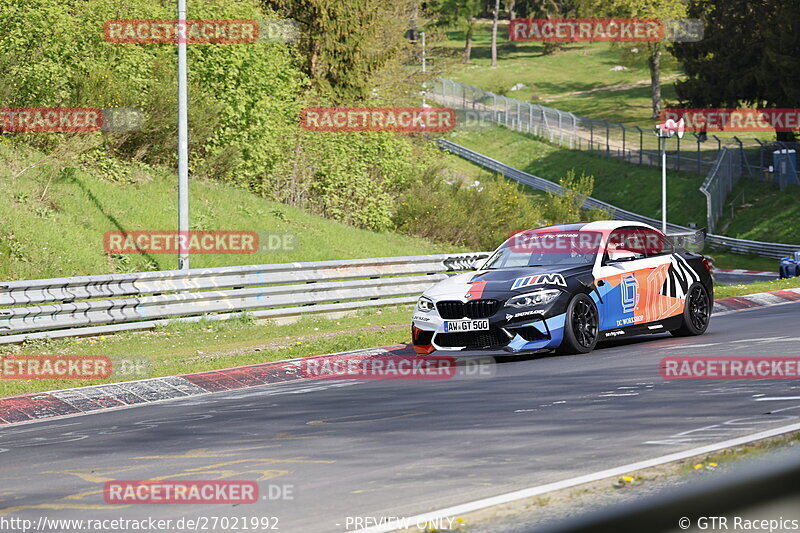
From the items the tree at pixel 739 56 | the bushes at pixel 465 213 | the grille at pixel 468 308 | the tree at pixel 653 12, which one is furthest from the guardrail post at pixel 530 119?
the grille at pixel 468 308

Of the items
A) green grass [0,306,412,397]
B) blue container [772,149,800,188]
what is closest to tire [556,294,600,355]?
green grass [0,306,412,397]

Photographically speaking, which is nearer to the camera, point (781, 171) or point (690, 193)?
point (781, 171)

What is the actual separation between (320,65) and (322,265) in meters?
20.2

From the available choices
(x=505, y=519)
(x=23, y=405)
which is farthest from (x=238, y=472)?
(x=23, y=405)

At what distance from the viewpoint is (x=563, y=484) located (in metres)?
5.96

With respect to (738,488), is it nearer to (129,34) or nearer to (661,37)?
(129,34)

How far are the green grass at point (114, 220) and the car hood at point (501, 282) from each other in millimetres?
10624

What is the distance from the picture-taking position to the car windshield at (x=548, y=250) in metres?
14.2

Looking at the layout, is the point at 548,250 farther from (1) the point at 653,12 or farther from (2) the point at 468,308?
(1) the point at 653,12

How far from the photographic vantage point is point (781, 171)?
5228 centimetres

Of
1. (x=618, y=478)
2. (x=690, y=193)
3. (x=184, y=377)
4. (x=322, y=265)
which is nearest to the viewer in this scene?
(x=618, y=478)

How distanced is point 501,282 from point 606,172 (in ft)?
184
